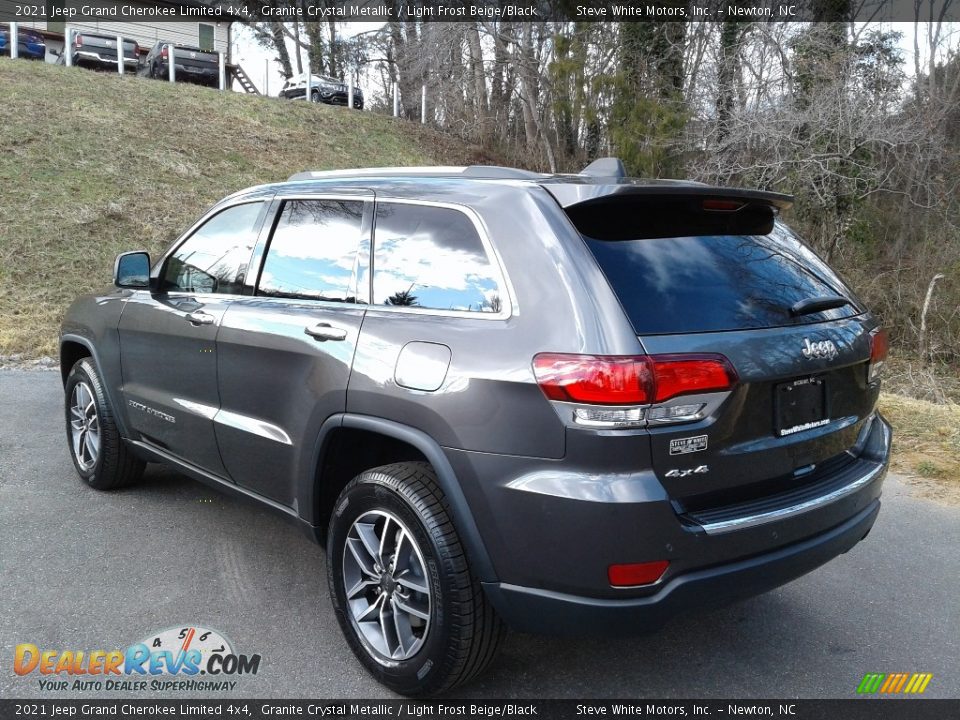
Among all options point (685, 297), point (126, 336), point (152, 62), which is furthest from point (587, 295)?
point (152, 62)

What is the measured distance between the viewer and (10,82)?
62.4 ft

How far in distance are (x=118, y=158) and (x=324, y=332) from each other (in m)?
16.1

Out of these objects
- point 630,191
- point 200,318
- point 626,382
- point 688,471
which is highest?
point 630,191

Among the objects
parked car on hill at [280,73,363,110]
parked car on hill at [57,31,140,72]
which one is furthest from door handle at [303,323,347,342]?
parked car on hill at [280,73,363,110]

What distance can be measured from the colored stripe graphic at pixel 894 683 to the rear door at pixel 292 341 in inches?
85.8

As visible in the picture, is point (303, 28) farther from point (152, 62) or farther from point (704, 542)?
point (704, 542)

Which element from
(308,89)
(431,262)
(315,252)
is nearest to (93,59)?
(308,89)

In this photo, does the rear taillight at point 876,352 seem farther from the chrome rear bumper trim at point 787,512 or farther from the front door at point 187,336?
the front door at point 187,336

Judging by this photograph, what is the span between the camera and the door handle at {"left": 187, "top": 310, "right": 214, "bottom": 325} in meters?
3.74

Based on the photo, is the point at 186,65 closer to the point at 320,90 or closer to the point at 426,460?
the point at 320,90

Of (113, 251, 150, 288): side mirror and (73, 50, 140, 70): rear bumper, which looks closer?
(113, 251, 150, 288): side mirror

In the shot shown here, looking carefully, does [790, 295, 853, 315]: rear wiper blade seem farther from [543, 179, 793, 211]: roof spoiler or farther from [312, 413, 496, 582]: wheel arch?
[312, 413, 496, 582]: wheel arch

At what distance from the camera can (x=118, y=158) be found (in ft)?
55.8

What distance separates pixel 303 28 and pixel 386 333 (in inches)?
1353
